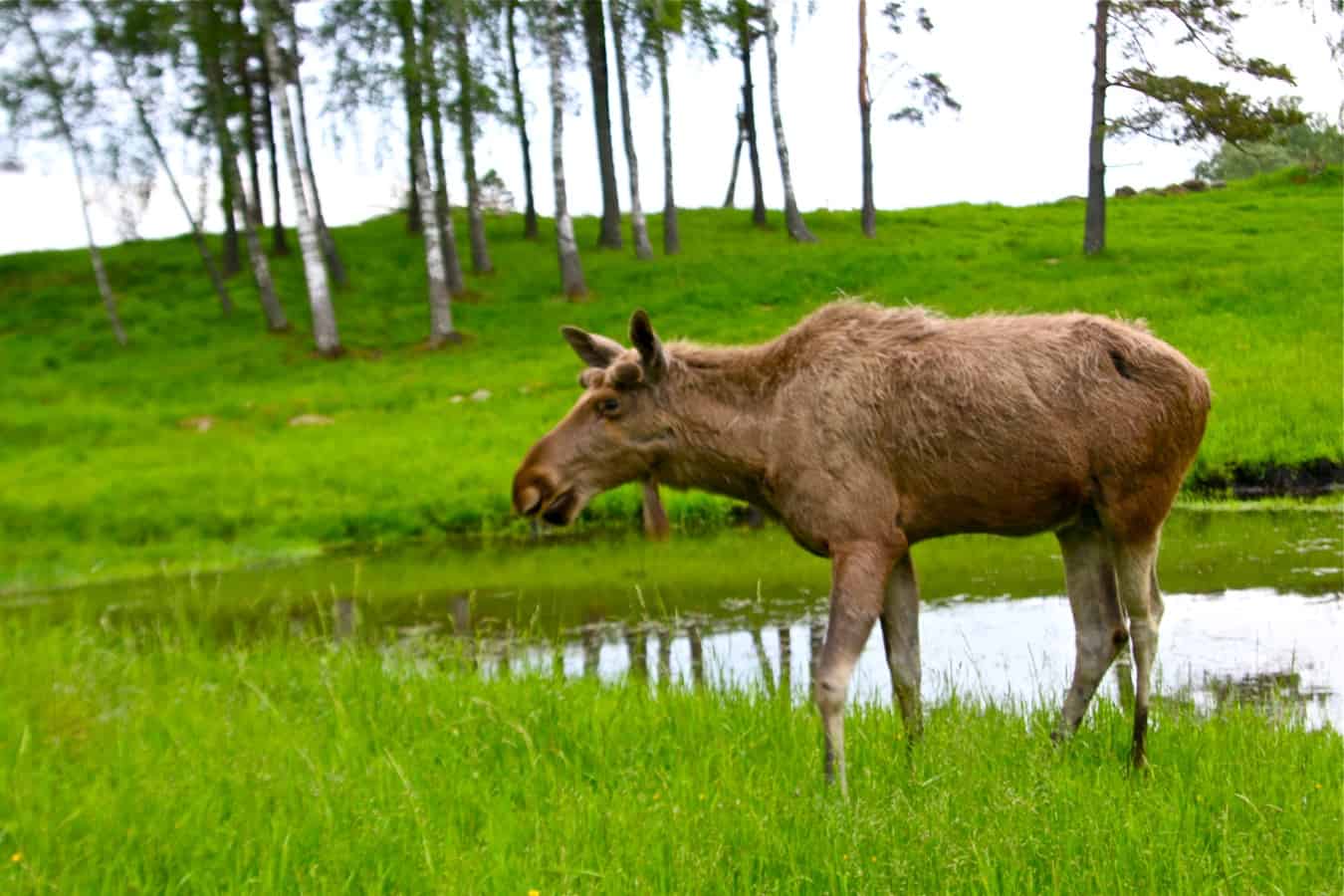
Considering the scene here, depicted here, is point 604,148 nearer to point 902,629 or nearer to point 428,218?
point 428,218

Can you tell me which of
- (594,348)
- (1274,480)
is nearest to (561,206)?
(1274,480)

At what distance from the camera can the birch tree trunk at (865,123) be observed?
4128cm

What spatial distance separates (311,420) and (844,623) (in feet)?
73.2

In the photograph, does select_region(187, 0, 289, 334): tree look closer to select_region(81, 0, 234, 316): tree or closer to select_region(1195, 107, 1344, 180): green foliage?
select_region(81, 0, 234, 316): tree

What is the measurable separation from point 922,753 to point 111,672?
6.08 m

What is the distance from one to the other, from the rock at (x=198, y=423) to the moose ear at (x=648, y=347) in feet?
73.1

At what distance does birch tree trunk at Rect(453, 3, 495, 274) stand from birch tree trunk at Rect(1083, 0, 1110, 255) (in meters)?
13.7

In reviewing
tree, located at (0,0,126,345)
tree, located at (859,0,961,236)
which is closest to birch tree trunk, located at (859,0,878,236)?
tree, located at (859,0,961,236)

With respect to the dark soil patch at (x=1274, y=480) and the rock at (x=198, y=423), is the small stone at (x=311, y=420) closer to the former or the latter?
the rock at (x=198, y=423)

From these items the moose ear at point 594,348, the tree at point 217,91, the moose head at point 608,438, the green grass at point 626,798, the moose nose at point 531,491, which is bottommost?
the green grass at point 626,798

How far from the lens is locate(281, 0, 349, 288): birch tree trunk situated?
34.1m

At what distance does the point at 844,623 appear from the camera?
18.2 ft

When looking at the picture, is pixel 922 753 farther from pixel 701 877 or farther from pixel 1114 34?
pixel 1114 34

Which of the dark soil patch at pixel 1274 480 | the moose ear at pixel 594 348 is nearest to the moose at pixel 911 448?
the moose ear at pixel 594 348
